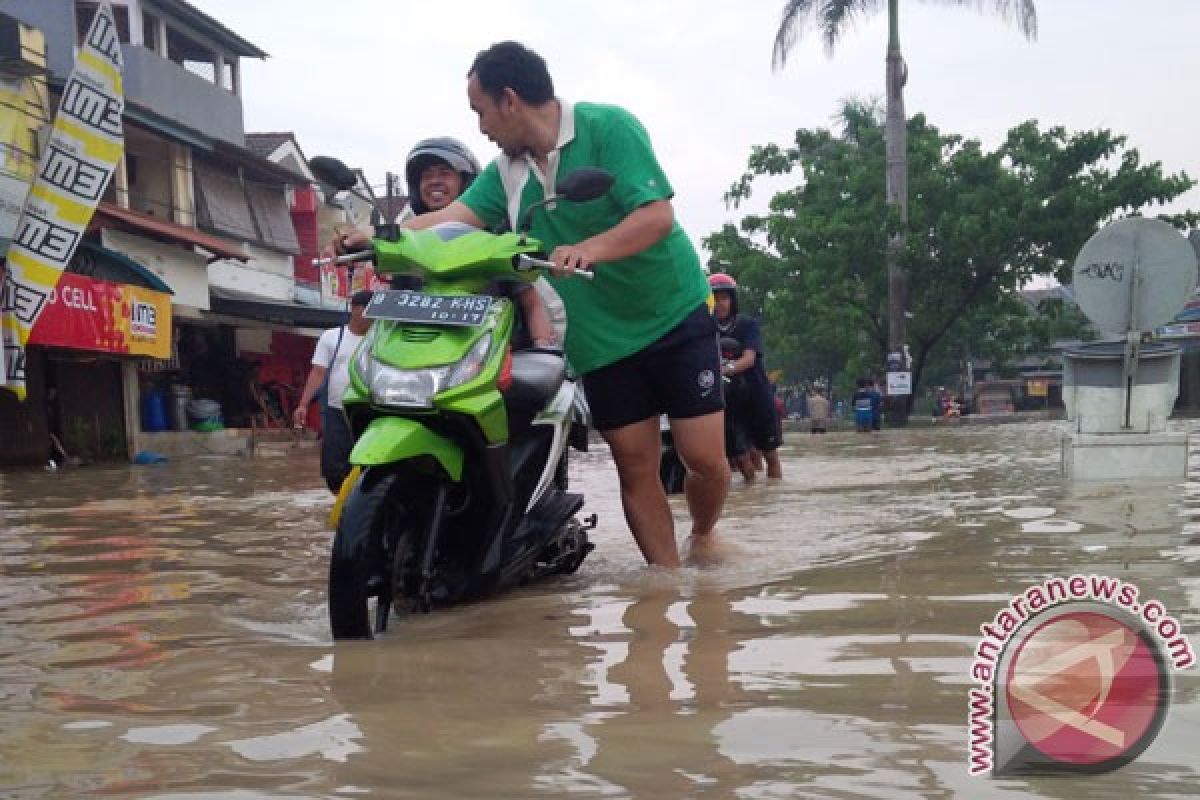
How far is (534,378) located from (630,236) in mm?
510

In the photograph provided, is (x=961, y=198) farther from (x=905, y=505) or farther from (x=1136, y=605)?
(x=1136, y=605)

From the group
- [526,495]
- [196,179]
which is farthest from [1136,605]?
[196,179]

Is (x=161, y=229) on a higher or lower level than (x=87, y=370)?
higher

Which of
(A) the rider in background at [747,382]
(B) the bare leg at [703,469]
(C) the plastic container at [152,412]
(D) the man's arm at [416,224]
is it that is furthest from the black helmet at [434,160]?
(C) the plastic container at [152,412]

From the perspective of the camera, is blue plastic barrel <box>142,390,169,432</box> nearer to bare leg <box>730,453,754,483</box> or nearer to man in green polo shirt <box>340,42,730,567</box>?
bare leg <box>730,453,754,483</box>

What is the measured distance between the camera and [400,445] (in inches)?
115

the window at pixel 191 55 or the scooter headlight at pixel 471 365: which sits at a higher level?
the window at pixel 191 55

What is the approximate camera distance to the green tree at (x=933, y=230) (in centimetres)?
2634

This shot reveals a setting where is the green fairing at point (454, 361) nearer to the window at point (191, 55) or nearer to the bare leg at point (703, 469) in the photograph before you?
the bare leg at point (703, 469)

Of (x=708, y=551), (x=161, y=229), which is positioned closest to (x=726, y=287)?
(x=708, y=551)

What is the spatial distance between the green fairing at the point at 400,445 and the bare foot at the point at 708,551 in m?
1.23

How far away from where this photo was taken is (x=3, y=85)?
1652 cm

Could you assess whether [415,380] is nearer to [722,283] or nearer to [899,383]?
[722,283]

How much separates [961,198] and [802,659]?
2633 cm
